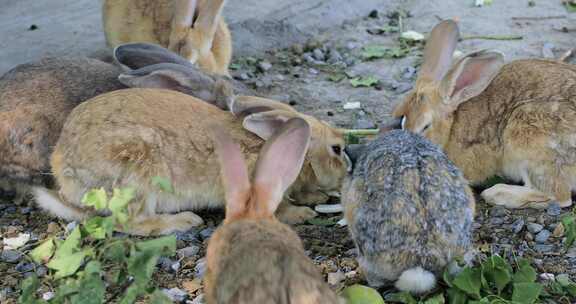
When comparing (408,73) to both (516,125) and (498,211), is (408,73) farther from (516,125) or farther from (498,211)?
(498,211)

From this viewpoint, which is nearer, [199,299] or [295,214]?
[199,299]

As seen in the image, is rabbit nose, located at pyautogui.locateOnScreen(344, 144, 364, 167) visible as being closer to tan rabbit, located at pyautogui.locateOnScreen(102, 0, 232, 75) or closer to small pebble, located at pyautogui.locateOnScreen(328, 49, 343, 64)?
tan rabbit, located at pyautogui.locateOnScreen(102, 0, 232, 75)

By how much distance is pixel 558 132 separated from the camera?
4.85 m

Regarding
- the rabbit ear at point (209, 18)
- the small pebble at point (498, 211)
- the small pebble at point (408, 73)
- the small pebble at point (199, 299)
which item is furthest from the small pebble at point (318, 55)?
the small pebble at point (199, 299)

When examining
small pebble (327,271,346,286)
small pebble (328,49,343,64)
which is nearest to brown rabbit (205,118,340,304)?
small pebble (327,271,346,286)

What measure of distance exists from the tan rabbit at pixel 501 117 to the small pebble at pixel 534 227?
0.95ft

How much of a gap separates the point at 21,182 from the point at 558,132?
330 cm

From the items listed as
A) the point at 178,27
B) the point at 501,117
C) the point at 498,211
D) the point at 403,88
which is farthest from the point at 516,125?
the point at 178,27

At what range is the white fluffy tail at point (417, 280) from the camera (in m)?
3.79

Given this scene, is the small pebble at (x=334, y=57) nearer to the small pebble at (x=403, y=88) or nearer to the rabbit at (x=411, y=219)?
the small pebble at (x=403, y=88)

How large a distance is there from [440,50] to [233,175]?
8.10ft

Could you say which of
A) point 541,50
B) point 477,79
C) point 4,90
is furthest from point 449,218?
point 541,50

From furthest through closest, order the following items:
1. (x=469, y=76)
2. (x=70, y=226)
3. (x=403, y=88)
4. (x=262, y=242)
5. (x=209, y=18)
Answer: (x=403, y=88) → (x=209, y=18) → (x=469, y=76) → (x=70, y=226) → (x=262, y=242)

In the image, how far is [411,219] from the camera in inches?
150
